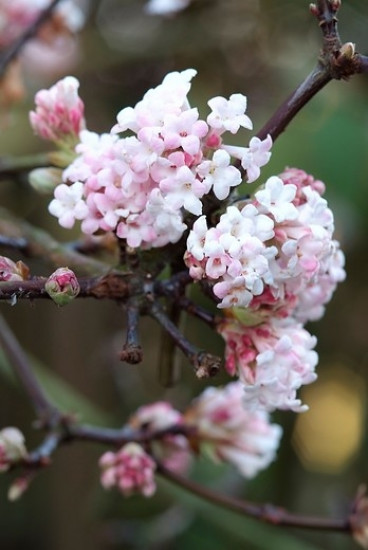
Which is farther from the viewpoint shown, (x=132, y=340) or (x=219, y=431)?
(x=219, y=431)

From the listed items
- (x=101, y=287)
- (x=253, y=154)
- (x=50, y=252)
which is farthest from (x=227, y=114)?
(x=50, y=252)

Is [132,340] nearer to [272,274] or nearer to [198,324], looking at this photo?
[272,274]

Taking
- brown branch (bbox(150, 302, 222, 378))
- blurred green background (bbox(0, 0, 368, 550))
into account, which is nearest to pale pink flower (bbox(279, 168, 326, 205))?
brown branch (bbox(150, 302, 222, 378))

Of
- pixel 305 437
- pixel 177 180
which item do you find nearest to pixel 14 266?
pixel 177 180

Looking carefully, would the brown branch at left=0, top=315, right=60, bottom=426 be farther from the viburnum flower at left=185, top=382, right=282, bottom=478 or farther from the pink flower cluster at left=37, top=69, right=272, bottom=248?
the pink flower cluster at left=37, top=69, right=272, bottom=248

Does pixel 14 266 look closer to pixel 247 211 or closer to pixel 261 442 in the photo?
pixel 247 211

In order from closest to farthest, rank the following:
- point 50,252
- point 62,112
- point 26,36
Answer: point 62,112 < point 50,252 < point 26,36

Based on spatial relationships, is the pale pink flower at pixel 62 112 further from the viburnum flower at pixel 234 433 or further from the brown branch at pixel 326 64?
the viburnum flower at pixel 234 433
